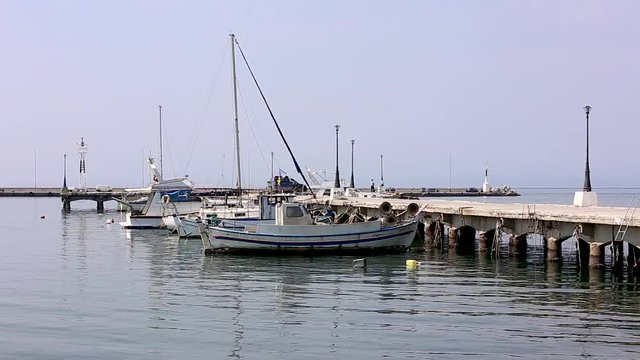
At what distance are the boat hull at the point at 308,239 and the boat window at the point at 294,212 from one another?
2.20 feet

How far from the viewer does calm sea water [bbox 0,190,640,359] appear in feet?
69.6

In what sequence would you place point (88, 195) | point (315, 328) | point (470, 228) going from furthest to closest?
point (88, 195) → point (470, 228) → point (315, 328)

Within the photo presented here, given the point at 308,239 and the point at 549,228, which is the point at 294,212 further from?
the point at 549,228

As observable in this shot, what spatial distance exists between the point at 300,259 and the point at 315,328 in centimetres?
1883

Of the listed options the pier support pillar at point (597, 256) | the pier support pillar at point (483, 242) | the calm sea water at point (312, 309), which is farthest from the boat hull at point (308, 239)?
the pier support pillar at point (597, 256)

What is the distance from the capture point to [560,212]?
39219 mm

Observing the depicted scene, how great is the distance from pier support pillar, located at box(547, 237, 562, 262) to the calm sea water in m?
0.66

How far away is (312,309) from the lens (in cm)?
2712

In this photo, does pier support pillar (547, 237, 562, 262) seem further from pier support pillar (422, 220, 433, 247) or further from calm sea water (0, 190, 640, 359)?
pier support pillar (422, 220, 433, 247)

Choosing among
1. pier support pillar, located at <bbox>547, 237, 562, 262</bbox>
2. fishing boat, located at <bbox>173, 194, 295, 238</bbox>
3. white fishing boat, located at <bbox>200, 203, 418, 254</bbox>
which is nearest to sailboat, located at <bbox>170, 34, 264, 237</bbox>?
fishing boat, located at <bbox>173, 194, 295, 238</bbox>

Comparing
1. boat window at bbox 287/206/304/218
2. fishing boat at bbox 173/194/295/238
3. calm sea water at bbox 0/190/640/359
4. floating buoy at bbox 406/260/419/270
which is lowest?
calm sea water at bbox 0/190/640/359

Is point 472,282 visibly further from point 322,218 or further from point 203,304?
point 322,218

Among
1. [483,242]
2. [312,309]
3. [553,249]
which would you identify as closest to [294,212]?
[483,242]

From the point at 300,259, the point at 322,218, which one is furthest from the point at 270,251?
the point at 322,218
